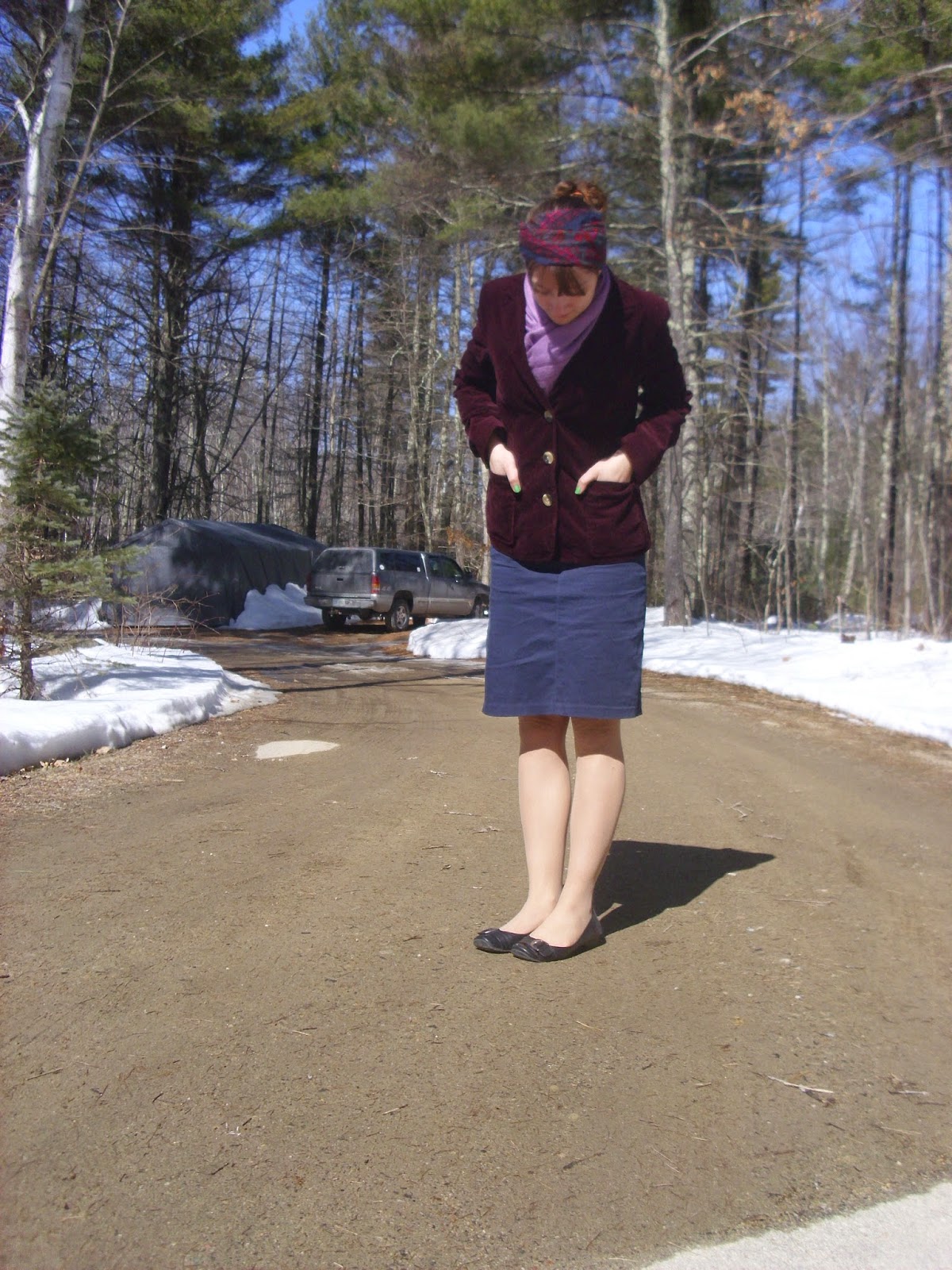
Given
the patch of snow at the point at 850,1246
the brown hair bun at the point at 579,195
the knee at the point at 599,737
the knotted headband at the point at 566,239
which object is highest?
the brown hair bun at the point at 579,195

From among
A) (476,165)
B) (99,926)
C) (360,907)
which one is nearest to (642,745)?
(360,907)

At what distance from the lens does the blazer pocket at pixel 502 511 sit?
2.57 m

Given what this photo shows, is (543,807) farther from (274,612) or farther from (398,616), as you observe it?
(274,612)

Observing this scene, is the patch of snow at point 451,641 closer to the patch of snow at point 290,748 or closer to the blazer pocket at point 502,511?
the patch of snow at point 290,748

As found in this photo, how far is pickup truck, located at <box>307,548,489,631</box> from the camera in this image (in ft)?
62.9

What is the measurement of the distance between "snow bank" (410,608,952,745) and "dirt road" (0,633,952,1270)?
4.09m

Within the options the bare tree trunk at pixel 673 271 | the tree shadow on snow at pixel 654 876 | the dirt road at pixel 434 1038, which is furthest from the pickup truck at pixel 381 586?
the tree shadow on snow at pixel 654 876

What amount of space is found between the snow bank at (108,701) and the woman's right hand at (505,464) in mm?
2875

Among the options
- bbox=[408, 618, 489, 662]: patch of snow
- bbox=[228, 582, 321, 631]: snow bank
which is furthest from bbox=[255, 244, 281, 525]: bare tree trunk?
bbox=[408, 618, 489, 662]: patch of snow

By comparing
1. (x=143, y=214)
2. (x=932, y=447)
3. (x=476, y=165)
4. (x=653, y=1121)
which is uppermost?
(x=143, y=214)

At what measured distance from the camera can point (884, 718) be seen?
759cm

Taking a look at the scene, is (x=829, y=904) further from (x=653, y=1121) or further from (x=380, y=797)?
(x=380, y=797)

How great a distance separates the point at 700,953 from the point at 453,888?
0.75 m

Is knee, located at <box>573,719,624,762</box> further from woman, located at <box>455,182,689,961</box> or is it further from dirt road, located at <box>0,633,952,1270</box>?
dirt road, located at <box>0,633,952,1270</box>
